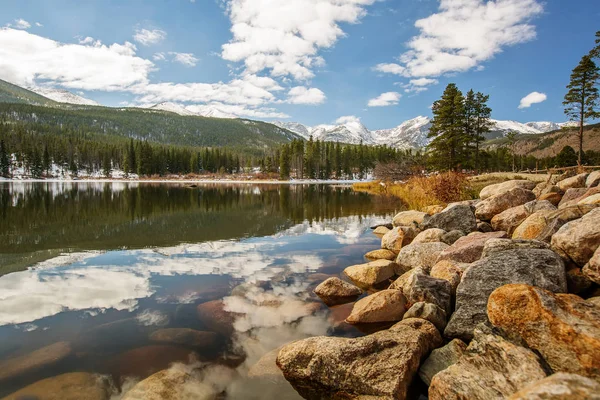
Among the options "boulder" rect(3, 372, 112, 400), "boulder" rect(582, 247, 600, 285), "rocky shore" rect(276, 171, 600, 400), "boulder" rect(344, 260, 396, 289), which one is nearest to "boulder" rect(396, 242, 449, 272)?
"boulder" rect(344, 260, 396, 289)

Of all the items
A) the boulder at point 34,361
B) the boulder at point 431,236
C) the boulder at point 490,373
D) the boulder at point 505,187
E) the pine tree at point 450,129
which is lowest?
the boulder at point 34,361

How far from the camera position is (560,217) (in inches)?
343

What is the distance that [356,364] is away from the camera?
5355 millimetres

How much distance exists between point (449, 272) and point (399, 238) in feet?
18.3

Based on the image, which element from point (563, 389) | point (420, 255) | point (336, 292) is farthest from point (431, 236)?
point (563, 389)

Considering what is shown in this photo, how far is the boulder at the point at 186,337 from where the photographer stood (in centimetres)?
670

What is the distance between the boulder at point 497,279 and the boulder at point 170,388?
4.62 meters

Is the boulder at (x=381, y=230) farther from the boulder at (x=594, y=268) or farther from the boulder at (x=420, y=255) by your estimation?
the boulder at (x=594, y=268)

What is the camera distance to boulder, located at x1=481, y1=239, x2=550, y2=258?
7441mm

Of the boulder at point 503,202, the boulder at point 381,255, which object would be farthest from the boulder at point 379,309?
the boulder at point 503,202

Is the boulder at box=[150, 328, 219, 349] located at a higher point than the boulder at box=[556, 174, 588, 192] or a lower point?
lower

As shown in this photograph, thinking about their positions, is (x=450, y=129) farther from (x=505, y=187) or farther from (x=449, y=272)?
(x=449, y=272)

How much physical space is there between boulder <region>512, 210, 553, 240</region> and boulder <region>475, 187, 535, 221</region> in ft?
12.1

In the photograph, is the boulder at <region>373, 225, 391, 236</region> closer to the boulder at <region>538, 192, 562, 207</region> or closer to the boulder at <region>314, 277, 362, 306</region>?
the boulder at <region>538, 192, 562, 207</region>
